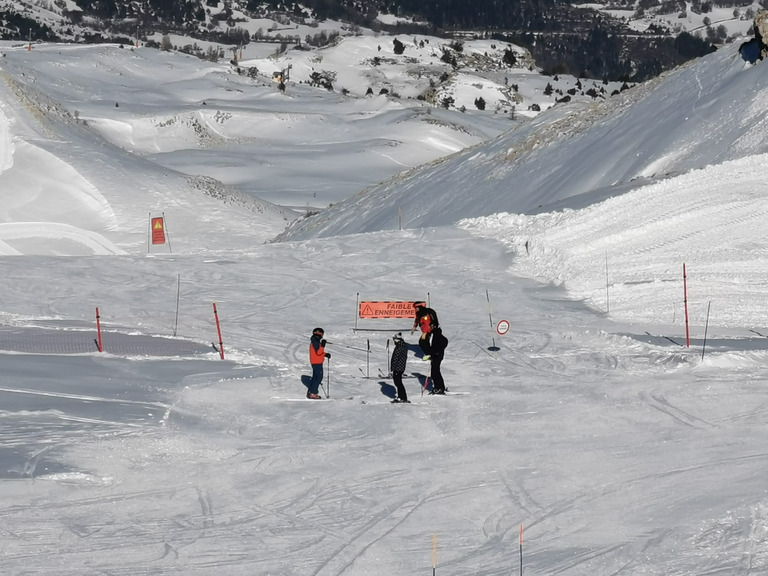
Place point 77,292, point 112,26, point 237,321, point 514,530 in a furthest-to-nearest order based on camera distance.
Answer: point 112,26, point 77,292, point 237,321, point 514,530

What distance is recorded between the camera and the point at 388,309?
22.1 metres

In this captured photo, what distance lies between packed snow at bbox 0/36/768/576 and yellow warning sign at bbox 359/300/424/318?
0.47 m

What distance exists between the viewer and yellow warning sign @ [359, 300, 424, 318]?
2198 cm

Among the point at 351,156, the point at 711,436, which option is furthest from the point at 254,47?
the point at 711,436

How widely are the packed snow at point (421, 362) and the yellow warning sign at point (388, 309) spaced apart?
0.47 metres

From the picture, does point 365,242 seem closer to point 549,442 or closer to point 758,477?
point 549,442

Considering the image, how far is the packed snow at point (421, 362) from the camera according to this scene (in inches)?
485

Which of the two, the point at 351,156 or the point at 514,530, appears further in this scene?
the point at 351,156

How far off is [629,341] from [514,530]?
8.29 m

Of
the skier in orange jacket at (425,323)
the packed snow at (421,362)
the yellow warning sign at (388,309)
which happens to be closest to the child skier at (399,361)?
the packed snow at (421,362)

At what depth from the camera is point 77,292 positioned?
2358cm

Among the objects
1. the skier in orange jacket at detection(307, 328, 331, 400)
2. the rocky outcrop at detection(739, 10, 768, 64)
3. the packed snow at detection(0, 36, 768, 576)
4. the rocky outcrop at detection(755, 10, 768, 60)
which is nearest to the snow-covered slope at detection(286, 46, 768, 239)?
the packed snow at detection(0, 36, 768, 576)

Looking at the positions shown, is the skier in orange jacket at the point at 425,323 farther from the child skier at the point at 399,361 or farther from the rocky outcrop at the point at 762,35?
the rocky outcrop at the point at 762,35

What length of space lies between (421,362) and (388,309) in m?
2.98
